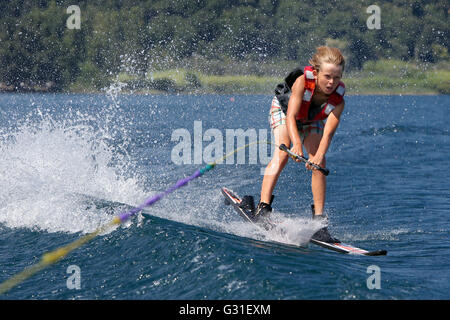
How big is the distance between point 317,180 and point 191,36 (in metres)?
75.1

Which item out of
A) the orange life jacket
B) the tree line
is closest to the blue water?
the orange life jacket

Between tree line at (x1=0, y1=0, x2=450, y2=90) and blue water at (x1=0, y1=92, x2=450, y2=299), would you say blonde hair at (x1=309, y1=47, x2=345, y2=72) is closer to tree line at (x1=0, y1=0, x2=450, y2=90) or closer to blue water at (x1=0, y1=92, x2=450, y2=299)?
blue water at (x1=0, y1=92, x2=450, y2=299)

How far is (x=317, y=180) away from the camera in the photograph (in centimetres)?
570

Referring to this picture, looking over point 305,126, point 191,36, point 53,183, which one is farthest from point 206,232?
point 191,36

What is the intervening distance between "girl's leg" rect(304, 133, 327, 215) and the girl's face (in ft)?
1.84

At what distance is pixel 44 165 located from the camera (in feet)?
27.3

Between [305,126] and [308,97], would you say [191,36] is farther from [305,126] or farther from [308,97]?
[308,97]

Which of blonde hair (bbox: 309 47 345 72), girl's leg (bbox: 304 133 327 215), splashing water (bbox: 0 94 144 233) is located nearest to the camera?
blonde hair (bbox: 309 47 345 72)

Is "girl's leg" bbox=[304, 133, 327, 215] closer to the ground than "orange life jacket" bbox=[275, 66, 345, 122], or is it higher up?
closer to the ground

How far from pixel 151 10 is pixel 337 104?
278ft

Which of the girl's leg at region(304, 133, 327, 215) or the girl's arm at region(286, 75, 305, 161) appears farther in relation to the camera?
the girl's leg at region(304, 133, 327, 215)

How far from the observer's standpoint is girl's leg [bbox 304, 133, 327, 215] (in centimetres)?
569
